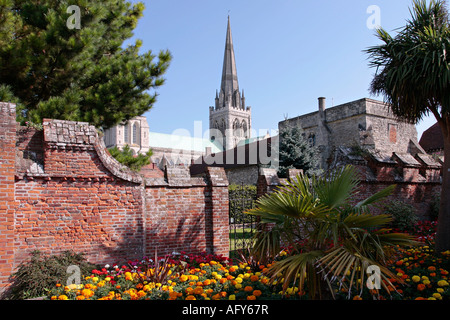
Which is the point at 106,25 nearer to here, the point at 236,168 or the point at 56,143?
the point at 56,143

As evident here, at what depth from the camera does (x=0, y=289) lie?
619 centimetres

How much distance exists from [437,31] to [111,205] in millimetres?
7865

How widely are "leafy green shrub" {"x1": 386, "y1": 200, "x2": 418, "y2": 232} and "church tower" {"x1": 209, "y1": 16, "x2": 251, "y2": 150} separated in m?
75.5

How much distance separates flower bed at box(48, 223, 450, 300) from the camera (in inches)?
211

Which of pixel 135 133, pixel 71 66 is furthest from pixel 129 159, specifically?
pixel 135 133

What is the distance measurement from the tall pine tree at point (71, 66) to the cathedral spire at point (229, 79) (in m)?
74.8

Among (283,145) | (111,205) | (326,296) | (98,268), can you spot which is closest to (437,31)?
(326,296)

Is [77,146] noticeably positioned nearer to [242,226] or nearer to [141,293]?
[141,293]

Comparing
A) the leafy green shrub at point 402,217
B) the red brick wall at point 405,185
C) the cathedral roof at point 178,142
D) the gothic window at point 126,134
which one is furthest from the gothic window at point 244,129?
the leafy green shrub at point 402,217

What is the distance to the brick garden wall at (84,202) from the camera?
21.1ft

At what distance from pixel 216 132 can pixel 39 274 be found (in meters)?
85.9

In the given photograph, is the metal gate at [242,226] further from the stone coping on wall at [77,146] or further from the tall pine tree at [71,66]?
the tall pine tree at [71,66]

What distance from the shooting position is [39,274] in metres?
6.15

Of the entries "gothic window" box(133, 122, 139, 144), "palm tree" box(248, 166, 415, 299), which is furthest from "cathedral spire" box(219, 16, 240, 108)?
"palm tree" box(248, 166, 415, 299)
